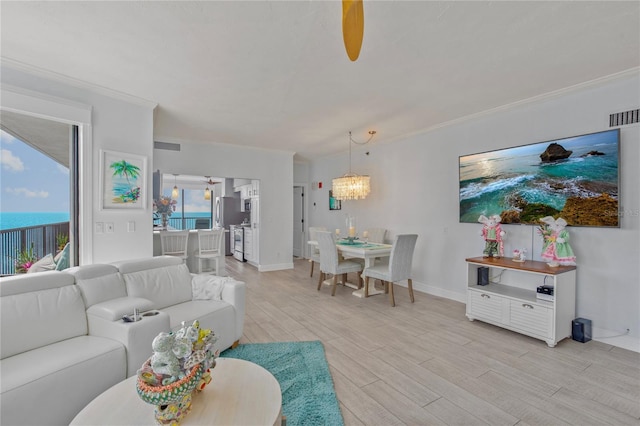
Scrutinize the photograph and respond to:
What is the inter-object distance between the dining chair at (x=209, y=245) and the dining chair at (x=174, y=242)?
262 millimetres

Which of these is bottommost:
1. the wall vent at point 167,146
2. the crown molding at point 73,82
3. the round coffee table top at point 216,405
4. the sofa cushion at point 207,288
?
the round coffee table top at point 216,405

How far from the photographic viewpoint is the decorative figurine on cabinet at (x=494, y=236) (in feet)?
11.7

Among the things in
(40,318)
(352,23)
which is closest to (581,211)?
(352,23)

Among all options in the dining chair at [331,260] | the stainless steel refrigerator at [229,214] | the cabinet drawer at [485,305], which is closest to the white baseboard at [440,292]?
the cabinet drawer at [485,305]

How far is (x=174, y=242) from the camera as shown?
4883 millimetres

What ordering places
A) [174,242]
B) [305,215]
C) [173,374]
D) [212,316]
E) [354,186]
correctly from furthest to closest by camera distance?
[305,215]
[354,186]
[174,242]
[212,316]
[173,374]

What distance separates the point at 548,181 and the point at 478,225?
988 mm

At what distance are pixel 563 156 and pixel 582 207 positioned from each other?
573 mm

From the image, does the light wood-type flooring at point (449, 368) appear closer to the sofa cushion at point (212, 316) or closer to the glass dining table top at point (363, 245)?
the sofa cushion at point (212, 316)

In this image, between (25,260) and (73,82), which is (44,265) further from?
(73,82)

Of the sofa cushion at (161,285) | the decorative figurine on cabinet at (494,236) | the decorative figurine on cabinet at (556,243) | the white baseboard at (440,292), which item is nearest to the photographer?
the sofa cushion at (161,285)

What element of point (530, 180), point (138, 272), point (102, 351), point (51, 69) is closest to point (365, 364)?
point (102, 351)

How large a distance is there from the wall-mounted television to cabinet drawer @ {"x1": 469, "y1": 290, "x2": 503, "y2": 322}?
3.26 ft

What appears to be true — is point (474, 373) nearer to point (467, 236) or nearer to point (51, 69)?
point (467, 236)
